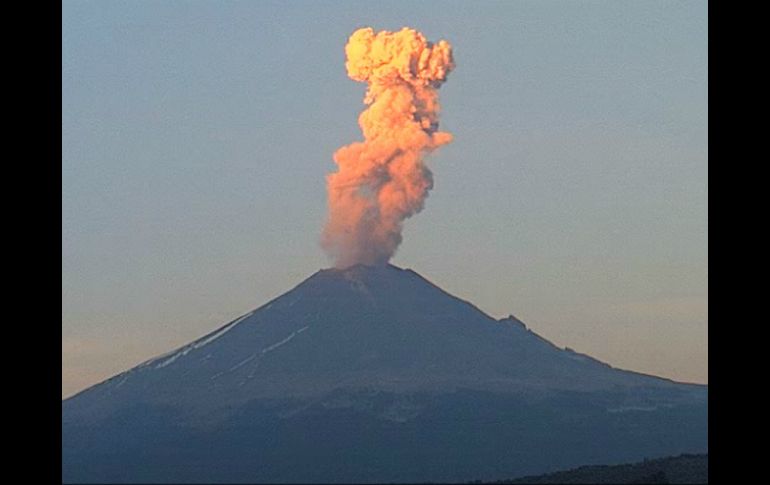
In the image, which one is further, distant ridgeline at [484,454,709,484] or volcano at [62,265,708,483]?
volcano at [62,265,708,483]

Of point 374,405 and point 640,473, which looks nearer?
point 640,473

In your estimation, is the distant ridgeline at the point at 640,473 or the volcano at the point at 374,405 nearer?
the distant ridgeline at the point at 640,473

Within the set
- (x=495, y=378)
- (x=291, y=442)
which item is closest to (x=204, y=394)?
(x=291, y=442)
